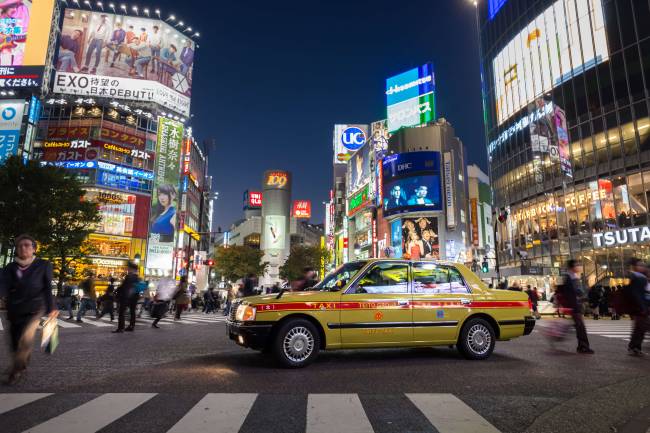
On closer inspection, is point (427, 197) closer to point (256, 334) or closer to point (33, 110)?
point (33, 110)

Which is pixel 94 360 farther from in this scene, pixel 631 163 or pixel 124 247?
pixel 124 247

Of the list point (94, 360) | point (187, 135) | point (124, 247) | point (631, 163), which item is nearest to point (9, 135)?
point (124, 247)

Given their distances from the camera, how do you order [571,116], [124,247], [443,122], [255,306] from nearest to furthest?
[255,306] → [571,116] → [124,247] → [443,122]

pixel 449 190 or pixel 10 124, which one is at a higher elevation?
pixel 10 124

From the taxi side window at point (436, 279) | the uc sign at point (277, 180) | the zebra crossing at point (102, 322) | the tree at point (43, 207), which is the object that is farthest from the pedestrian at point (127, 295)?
the uc sign at point (277, 180)

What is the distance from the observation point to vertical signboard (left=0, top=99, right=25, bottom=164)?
40453mm

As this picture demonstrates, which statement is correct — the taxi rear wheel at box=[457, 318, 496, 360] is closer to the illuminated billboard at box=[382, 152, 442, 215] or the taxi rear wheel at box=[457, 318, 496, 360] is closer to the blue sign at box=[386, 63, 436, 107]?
the illuminated billboard at box=[382, 152, 442, 215]

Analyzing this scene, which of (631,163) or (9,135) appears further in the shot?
(9,135)

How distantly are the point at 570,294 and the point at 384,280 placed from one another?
4.23 m

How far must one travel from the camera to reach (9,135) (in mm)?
41562

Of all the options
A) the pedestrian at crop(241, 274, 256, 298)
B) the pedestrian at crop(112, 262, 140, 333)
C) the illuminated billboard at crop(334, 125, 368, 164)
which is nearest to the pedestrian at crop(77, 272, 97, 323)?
the pedestrian at crop(112, 262, 140, 333)

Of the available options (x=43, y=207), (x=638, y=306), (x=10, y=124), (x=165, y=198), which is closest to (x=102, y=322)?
(x=43, y=207)

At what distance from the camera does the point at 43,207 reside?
2689cm

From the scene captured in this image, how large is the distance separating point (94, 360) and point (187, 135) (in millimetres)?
57920
